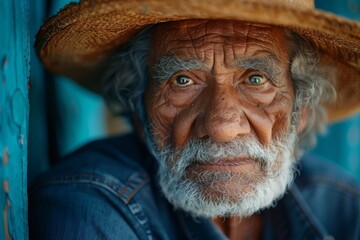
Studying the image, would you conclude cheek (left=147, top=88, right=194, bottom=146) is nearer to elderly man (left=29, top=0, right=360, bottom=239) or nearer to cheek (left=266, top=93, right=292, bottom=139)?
elderly man (left=29, top=0, right=360, bottom=239)

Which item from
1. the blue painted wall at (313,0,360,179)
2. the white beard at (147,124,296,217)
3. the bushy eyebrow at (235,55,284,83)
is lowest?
the blue painted wall at (313,0,360,179)

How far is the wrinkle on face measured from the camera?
1746mm

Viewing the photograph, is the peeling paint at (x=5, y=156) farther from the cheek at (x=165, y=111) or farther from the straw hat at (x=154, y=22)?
the cheek at (x=165, y=111)

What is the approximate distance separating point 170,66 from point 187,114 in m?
0.19

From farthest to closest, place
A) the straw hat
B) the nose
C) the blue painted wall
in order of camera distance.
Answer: the blue painted wall < the nose < the straw hat

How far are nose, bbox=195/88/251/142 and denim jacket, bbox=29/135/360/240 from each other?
1.28 feet

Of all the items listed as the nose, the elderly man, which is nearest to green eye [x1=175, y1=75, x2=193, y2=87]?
the elderly man

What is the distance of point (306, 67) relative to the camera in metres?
2.00

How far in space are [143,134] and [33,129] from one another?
0.51 m

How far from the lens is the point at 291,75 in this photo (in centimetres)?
194

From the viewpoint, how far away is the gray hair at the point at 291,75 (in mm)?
1952

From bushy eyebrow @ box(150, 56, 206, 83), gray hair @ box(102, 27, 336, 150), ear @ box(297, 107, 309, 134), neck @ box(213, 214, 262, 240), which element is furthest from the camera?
neck @ box(213, 214, 262, 240)

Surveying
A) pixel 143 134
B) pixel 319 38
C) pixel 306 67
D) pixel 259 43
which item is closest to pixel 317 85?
pixel 306 67

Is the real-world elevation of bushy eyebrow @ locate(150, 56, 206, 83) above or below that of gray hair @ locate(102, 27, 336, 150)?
above
